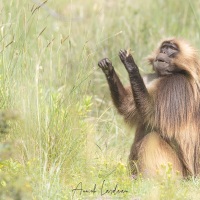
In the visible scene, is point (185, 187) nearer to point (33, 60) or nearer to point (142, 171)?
point (142, 171)

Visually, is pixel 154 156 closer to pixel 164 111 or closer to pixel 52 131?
pixel 164 111

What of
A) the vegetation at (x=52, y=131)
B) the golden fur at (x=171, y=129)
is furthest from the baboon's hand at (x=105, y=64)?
the golden fur at (x=171, y=129)

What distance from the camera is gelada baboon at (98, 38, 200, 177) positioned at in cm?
671

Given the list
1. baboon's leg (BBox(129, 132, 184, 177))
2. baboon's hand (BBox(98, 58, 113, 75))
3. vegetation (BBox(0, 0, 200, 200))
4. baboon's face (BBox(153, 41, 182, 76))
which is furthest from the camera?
baboon's face (BBox(153, 41, 182, 76))

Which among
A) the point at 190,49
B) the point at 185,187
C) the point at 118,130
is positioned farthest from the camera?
the point at 118,130

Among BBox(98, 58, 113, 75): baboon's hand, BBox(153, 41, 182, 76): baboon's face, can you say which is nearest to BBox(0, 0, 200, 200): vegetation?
BBox(98, 58, 113, 75): baboon's hand

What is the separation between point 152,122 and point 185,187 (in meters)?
0.86

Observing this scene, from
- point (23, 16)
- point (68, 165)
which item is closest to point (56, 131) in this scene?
point (68, 165)

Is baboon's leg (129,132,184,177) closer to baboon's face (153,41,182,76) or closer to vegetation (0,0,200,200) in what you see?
vegetation (0,0,200,200)

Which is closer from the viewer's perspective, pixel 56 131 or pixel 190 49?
pixel 56 131

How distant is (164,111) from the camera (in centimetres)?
677

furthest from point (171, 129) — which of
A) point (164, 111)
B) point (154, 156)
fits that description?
point (154, 156)

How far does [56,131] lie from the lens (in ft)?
20.9

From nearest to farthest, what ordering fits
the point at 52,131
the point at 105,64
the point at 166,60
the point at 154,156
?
the point at 52,131, the point at 154,156, the point at 105,64, the point at 166,60
